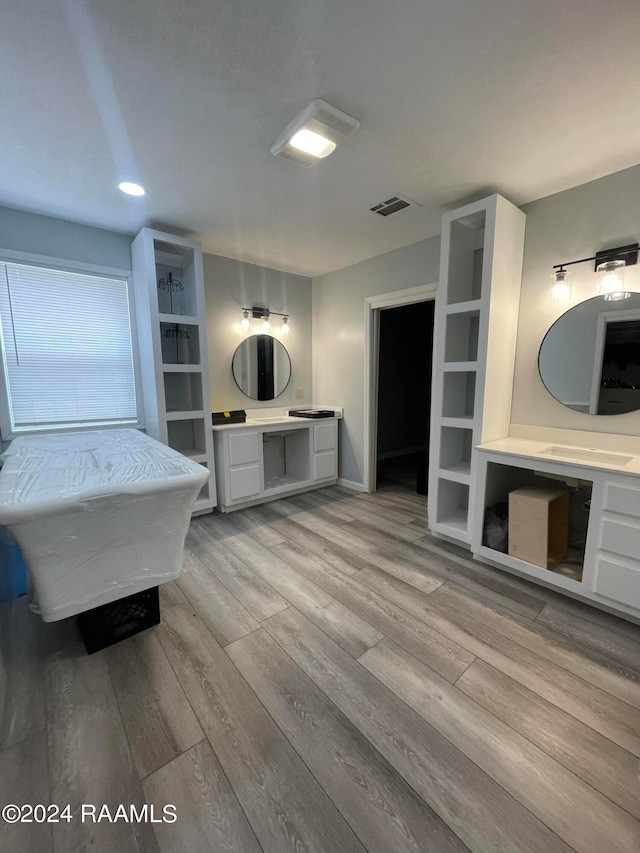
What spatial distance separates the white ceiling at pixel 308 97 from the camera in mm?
1170

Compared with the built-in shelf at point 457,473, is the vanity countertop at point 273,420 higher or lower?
higher

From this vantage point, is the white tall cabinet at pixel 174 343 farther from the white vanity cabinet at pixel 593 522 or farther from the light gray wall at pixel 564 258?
the light gray wall at pixel 564 258

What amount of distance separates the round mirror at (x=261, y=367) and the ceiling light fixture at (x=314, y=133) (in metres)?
2.06

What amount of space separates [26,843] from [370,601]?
1.54 meters

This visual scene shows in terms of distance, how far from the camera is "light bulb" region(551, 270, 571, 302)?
7.36ft

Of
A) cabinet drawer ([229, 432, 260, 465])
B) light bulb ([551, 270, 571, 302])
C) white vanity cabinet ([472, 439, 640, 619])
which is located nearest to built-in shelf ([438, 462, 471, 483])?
white vanity cabinet ([472, 439, 640, 619])

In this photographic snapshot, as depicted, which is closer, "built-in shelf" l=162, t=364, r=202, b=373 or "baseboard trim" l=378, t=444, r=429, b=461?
"built-in shelf" l=162, t=364, r=202, b=373

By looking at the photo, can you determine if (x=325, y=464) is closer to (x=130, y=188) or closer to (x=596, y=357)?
(x=596, y=357)

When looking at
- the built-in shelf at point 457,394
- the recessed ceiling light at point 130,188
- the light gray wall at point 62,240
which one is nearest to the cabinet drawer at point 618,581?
the built-in shelf at point 457,394

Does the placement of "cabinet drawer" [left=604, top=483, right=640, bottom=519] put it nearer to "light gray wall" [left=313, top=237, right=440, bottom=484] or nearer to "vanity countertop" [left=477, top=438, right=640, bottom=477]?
"vanity countertop" [left=477, top=438, right=640, bottom=477]

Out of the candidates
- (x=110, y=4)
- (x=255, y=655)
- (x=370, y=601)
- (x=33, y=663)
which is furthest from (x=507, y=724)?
(x=110, y=4)

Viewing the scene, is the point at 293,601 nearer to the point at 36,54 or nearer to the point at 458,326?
the point at 458,326

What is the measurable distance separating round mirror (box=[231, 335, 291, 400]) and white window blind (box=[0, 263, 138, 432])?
107 centimetres

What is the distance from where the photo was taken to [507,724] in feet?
4.17
